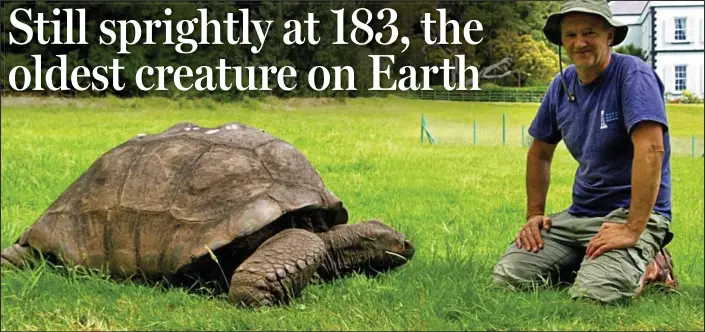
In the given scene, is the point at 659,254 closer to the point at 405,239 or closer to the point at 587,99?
the point at 587,99

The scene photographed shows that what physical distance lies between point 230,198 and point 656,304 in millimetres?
2192

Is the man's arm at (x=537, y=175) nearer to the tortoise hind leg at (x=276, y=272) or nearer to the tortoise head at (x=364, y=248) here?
the tortoise head at (x=364, y=248)

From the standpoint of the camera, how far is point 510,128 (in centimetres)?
1449

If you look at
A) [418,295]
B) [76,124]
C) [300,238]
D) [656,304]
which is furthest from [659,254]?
[76,124]

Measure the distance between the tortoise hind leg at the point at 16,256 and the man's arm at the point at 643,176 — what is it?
3292mm

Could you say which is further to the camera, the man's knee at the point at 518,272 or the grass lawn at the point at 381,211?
the man's knee at the point at 518,272

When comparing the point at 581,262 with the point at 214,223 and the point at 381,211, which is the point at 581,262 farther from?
the point at 381,211

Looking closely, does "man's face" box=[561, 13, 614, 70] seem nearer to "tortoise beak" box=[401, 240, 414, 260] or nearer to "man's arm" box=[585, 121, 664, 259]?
"man's arm" box=[585, 121, 664, 259]

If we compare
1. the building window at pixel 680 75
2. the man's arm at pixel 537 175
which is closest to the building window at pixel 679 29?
the building window at pixel 680 75

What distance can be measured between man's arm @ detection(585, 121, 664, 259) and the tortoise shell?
1.61 metres

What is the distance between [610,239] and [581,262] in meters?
0.38

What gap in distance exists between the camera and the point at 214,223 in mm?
4180

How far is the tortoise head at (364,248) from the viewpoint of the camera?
452 cm

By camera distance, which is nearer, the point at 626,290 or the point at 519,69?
the point at 626,290
